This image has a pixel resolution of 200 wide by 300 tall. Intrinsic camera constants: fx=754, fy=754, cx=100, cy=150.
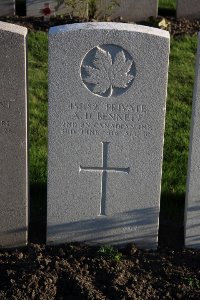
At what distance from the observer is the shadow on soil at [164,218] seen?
6152mm

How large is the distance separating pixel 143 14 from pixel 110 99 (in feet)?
18.5

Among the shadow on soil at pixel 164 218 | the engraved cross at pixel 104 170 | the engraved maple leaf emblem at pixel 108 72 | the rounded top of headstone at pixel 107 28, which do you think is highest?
the rounded top of headstone at pixel 107 28

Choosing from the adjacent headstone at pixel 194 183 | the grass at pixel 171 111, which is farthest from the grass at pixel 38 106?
the adjacent headstone at pixel 194 183

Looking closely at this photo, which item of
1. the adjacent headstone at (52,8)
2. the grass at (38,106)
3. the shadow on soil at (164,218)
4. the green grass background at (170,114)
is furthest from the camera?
the adjacent headstone at (52,8)

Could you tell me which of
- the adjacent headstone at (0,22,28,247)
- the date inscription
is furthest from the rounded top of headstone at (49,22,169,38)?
the date inscription

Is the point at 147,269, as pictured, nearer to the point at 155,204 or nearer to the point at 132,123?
the point at 155,204


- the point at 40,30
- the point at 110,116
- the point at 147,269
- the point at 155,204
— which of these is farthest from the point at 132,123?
the point at 40,30

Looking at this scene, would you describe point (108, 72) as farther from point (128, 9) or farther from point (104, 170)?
point (128, 9)

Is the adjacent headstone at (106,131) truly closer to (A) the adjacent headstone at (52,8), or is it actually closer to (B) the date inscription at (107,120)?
(B) the date inscription at (107,120)

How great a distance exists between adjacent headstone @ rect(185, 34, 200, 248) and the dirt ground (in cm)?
14

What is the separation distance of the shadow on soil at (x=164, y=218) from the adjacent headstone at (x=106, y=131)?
Answer: 0.60ft

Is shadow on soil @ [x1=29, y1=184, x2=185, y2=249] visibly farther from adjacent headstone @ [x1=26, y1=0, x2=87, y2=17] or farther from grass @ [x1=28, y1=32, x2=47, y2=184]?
adjacent headstone @ [x1=26, y1=0, x2=87, y2=17]

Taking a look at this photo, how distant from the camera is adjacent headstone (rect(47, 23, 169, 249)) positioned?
5.42 m

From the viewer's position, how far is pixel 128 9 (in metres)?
10.9
